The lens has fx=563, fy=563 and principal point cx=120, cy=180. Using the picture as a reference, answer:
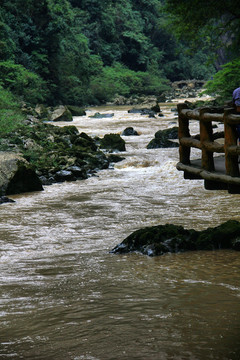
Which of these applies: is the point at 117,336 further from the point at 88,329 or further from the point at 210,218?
the point at 210,218

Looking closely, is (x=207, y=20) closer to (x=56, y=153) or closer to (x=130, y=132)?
(x=56, y=153)

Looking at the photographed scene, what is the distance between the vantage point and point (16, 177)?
14742mm

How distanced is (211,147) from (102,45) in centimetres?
5778

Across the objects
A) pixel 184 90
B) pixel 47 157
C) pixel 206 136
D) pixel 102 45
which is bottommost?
pixel 47 157

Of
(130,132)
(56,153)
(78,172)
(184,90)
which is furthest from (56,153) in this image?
(184,90)

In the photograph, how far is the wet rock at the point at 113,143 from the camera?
2172 cm

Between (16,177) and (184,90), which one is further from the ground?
(184,90)

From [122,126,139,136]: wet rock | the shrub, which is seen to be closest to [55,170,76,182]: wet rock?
Result: [122,126,139,136]: wet rock

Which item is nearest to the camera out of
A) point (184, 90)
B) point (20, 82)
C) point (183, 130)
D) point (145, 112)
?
point (183, 130)

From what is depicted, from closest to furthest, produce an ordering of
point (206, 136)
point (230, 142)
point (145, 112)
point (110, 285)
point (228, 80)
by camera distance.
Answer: point (230, 142) → point (110, 285) → point (206, 136) → point (228, 80) → point (145, 112)

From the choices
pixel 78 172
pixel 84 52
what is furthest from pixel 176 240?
pixel 84 52

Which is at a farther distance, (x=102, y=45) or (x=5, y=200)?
(x=102, y=45)

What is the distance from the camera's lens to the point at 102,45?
62.8 metres

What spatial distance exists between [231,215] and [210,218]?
1.52 ft
